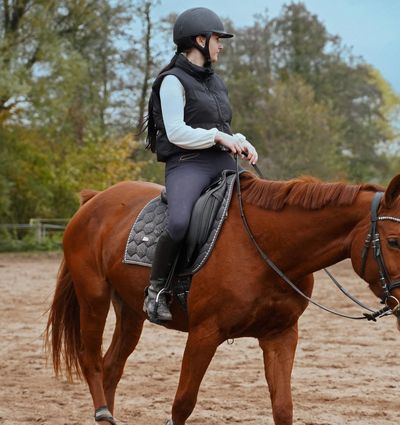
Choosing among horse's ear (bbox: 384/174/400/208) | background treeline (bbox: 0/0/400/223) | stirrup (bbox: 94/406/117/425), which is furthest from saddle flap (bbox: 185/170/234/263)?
background treeline (bbox: 0/0/400/223)

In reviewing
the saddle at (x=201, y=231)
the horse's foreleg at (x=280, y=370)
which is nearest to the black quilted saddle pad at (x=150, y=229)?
the saddle at (x=201, y=231)

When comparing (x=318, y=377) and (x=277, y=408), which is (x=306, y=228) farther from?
(x=318, y=377)

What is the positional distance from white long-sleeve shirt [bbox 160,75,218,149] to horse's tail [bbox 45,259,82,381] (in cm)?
208

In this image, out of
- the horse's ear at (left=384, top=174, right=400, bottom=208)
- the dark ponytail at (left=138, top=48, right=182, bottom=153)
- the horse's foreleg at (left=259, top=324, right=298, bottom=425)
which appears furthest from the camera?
the dark ponytail at (left=138, top=48, right=182, bottom=153)

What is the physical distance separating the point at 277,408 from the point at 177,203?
1437mm

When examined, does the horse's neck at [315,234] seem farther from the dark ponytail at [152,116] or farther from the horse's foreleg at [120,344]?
the horse's foreleg at [120,344]

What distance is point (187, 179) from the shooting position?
5109mm

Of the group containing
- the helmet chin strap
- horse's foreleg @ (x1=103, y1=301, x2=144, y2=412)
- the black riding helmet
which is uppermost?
the black riding helmet

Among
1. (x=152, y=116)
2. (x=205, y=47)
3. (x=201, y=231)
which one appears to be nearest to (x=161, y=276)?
(x=201, y=231)

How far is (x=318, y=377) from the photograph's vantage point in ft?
25.7

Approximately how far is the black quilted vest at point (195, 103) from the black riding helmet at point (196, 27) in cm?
12

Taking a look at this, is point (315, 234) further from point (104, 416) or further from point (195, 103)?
point (104, 416)

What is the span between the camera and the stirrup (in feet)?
19.1

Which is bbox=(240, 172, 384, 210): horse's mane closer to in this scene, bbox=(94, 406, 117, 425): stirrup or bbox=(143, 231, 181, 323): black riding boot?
bbox=(143, 231, 181, 323): black riding boot
